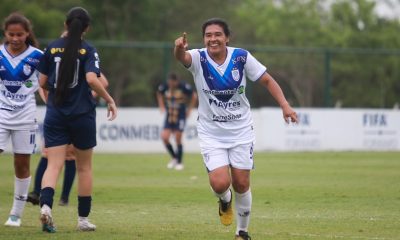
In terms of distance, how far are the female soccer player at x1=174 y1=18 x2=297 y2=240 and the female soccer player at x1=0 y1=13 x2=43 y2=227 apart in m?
1.89

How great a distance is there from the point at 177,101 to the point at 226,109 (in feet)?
42.1

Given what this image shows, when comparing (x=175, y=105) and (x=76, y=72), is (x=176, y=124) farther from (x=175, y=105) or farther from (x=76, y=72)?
(x=76, y=72)

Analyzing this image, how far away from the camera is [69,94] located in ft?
29.7

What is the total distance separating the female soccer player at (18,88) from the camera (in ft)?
31.4

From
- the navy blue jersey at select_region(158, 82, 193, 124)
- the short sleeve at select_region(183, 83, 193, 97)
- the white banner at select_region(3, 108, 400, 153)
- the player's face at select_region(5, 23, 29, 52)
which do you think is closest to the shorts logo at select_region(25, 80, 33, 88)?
the player's face at select_region(5, 23, 29, 52)

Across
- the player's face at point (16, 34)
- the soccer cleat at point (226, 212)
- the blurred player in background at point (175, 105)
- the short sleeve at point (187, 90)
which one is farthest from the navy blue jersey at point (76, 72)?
the short sleeve at point (187, 90)

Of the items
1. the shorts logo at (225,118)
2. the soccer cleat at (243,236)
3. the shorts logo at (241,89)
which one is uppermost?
the shorts logo at (241,89)

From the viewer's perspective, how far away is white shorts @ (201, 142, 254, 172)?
28.9 feet

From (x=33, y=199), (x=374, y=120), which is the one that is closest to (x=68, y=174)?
(x=33, y=199)

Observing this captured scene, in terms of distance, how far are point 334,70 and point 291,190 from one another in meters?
17.8

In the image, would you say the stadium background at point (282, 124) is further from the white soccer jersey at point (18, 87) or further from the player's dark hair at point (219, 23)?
the player's dark hair at point (219, 23)

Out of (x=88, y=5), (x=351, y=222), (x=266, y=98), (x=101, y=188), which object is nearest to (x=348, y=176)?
(x=101, y=188)

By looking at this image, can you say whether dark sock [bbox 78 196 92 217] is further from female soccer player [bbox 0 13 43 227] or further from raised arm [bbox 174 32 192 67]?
raised arm [bbox 174 32 192 67]

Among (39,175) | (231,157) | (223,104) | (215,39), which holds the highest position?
(215,39)
